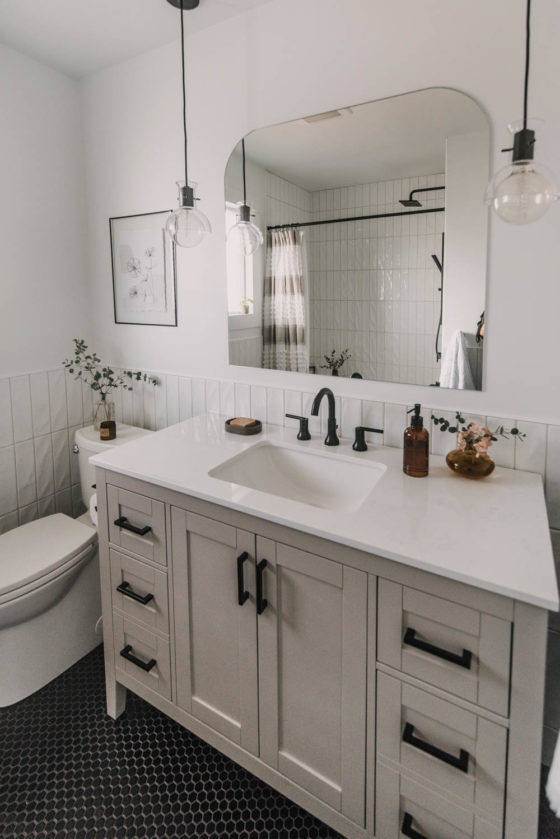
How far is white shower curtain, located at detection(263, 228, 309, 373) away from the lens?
1.77 meters

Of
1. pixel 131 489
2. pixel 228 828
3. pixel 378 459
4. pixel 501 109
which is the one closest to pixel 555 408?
pixel 378 459

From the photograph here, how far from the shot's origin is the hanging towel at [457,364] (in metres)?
1.49

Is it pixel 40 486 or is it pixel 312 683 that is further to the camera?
pixel 40 486

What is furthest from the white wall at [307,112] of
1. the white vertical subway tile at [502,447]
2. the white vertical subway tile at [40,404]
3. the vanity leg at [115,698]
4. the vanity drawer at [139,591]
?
the vanity leg at [115,698]

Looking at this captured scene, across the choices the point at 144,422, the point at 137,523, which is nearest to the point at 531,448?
the point at 137,523

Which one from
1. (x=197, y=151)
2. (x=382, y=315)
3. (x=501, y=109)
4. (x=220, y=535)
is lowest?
(x=220, y=535)

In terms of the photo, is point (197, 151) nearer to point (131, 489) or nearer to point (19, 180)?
point (19, 180)

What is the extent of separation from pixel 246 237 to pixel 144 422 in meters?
1.00

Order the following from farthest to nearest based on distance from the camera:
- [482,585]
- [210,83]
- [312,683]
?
[210,83], [312,683], [482,585]

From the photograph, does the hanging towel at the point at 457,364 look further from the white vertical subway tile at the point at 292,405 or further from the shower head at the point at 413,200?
the white vertical subway tile at the point at 292,405

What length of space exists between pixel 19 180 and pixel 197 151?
2.57 ft

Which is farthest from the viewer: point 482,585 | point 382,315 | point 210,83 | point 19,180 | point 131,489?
point 19,180

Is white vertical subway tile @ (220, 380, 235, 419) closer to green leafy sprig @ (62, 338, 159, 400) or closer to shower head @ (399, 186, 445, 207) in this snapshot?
green leafy sprig @ (62, 338, 159, 400)

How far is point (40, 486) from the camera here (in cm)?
232
